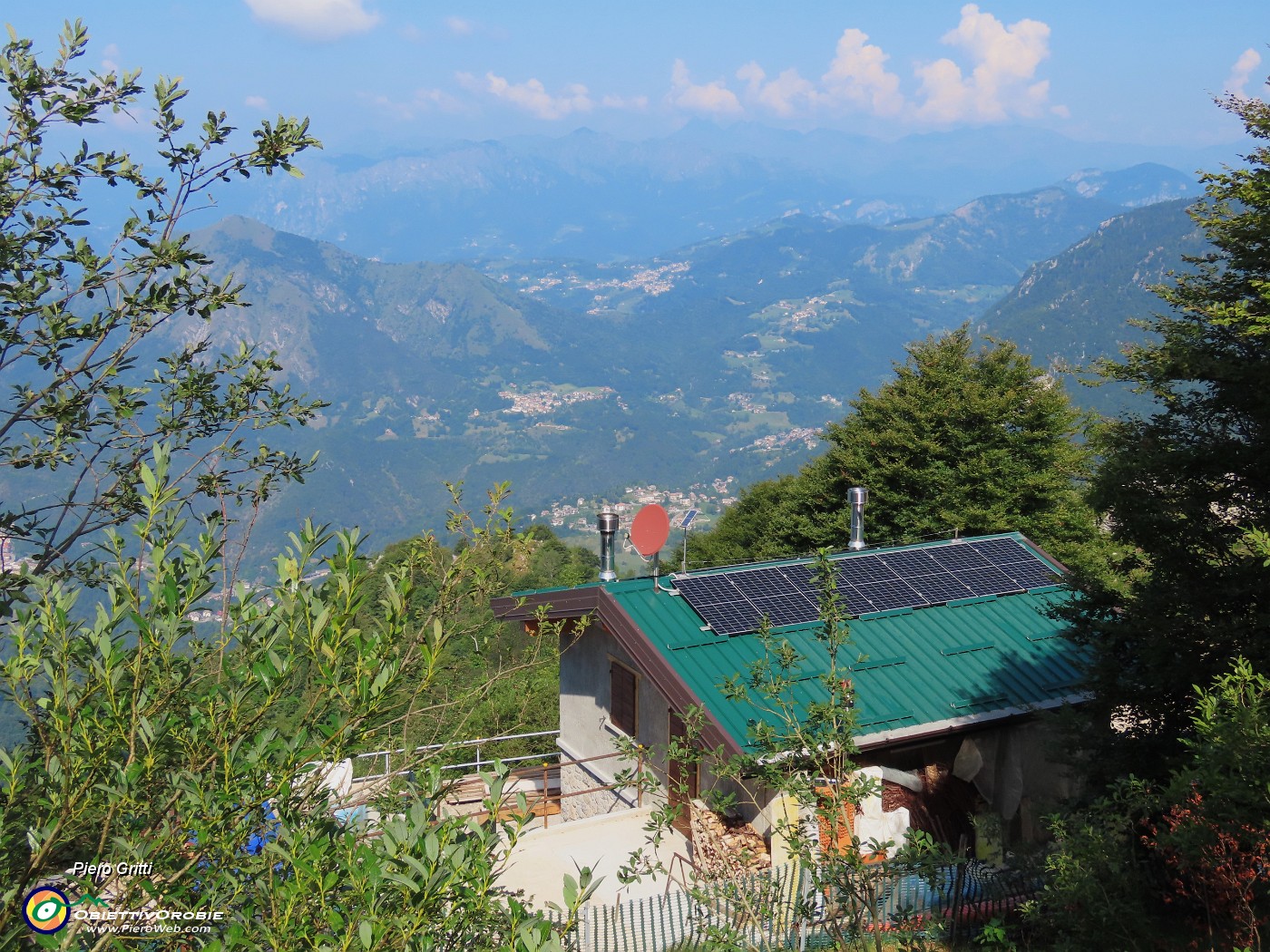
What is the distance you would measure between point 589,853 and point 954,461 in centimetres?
2008

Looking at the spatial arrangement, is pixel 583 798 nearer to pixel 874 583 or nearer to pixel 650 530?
pixel 650 530

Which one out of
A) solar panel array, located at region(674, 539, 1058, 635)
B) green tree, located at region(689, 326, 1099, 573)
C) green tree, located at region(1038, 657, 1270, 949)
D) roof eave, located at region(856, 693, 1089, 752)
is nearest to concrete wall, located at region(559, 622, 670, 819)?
solar panel array, located at region(674, 539, 1058, 635)

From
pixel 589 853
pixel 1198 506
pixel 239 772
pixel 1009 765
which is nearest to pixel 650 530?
pixel 589 853

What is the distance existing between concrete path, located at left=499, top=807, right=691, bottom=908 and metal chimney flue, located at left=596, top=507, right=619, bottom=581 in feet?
12.4

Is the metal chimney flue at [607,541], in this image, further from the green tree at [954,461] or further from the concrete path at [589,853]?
the green tree at [954,461]

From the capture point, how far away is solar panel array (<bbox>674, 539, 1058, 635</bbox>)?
1457cm

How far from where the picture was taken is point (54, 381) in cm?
661

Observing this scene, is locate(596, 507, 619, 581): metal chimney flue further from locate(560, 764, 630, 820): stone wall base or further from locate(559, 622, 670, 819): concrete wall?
locate(560, 764, 630, 820): stone wall base

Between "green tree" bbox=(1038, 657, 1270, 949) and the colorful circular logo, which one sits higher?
the colorful circular logo

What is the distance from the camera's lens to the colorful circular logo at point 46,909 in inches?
148

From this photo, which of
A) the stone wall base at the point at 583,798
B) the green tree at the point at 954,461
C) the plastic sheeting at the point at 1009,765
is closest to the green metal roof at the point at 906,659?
the plastic sheeting at the point at 1009,765

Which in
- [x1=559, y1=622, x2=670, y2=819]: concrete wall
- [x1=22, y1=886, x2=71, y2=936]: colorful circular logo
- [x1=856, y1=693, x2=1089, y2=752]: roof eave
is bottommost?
[x1=559, y1=622, x2=670, y2=819]: concrete wall

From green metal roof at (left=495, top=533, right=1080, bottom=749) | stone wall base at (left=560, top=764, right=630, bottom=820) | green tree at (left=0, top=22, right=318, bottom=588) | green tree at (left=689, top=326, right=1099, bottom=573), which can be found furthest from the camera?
green tree at (left=689, top=326, right=1099, bottom=573)

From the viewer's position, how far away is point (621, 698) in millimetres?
15125
